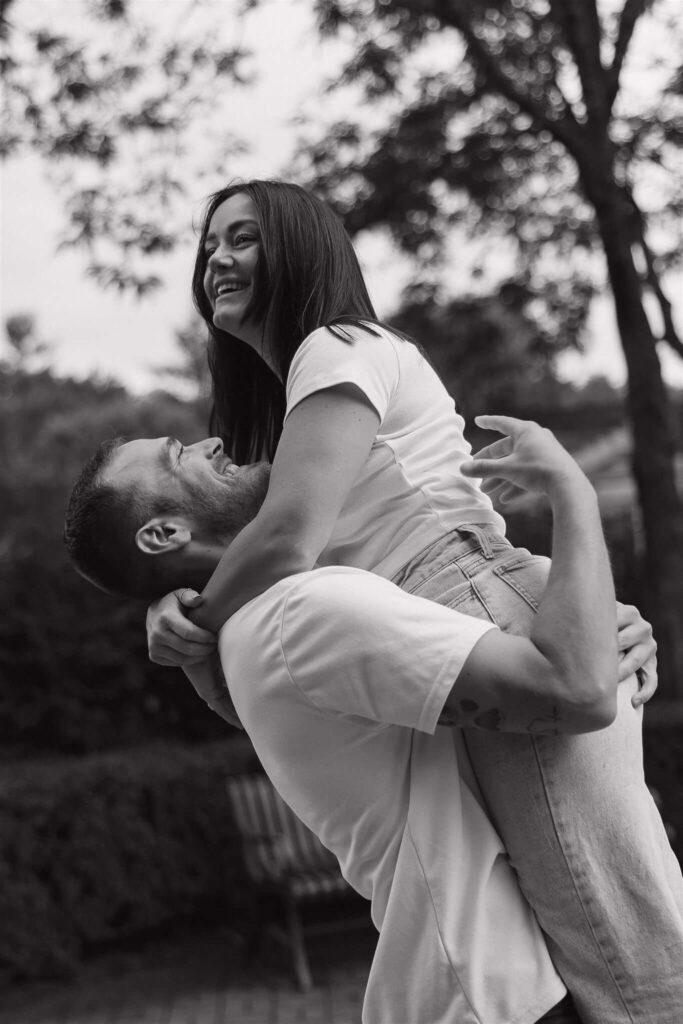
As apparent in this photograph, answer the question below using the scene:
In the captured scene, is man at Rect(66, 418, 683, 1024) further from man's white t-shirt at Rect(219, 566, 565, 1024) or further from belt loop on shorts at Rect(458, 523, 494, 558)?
belt loop on shorts at Rect(458, 523, 494, 558)

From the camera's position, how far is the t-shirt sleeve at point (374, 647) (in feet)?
5.02

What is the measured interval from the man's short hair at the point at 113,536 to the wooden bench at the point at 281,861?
17.3ft

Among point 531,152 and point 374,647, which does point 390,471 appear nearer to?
point 374,647

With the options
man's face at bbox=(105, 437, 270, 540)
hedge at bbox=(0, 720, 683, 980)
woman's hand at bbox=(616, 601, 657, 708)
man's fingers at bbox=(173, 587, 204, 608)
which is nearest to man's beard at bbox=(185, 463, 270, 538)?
man's face at bbox=(105, 437, 270, 540)

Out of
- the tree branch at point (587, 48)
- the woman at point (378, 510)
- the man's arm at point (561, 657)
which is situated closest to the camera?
the man's arm at point (561, 657)

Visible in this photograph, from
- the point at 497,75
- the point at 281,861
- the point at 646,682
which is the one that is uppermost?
the point at 497,75

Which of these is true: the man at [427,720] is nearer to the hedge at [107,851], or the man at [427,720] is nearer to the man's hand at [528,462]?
the man's hand at [528,462]

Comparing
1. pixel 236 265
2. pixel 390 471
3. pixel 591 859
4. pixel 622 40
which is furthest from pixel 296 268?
pixel 622 40

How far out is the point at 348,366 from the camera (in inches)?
70.4

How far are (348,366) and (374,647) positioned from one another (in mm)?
473

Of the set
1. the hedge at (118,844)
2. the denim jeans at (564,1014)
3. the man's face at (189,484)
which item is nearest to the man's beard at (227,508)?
the man's face at (189,484)

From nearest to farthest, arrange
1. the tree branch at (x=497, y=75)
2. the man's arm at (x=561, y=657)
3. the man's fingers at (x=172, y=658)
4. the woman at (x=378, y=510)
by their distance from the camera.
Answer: the man's arm at (x=561, y=657) < the woman at (x=378, y=510) < the man's fingers at (x=172, y=658) < the tree branch at (x=497, y=75)

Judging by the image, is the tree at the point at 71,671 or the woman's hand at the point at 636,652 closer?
the woman's hand at the point at 636,652

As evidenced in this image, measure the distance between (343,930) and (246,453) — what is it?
252 inches
